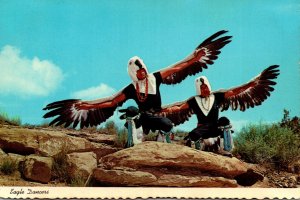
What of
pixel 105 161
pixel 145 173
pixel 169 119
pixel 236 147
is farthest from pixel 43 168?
pixel 236 147

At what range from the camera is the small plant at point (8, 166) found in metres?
5.63

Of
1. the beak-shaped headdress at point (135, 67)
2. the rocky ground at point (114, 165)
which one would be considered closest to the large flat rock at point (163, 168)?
the rocky ground at point (114, 165)

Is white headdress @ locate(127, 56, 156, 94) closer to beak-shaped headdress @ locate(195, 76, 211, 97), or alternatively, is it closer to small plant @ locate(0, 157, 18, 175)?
beak-shaped headdress @ locate(195, 76, 211, 97)

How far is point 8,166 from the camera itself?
5.63 meters

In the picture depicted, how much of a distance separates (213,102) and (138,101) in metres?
0.81

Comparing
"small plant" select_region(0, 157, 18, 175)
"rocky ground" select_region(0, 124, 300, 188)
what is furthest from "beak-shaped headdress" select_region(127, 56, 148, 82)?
"small plant" select_region(0, 157, 18, 175)

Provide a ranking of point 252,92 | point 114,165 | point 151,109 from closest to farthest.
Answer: point 114,165 → point 151,109 → point 252,92

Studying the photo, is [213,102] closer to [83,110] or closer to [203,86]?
[203,86]

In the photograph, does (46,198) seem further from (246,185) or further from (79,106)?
(246,185)

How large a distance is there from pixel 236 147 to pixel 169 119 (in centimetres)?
80

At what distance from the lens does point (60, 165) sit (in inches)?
225

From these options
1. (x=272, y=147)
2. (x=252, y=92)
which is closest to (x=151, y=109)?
(x=252, y=92)

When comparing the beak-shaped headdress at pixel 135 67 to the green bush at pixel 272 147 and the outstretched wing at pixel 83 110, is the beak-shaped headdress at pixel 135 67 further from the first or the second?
the green bush at pixel 272 147

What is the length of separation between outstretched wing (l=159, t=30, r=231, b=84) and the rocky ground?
81 cm
